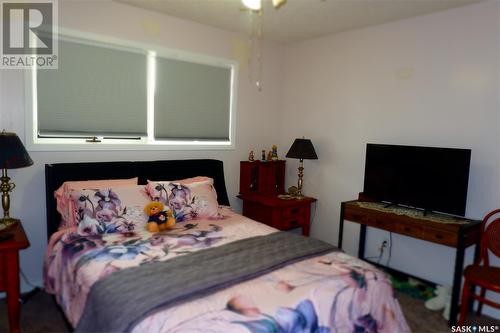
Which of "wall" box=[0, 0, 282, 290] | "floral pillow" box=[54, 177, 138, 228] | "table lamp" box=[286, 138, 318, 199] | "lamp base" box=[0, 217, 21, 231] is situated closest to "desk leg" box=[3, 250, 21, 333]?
"lamp base" box=[0, 217, 21, 231]

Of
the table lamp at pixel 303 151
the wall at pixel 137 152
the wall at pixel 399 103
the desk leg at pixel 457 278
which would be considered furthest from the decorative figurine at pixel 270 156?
the desk leg at pixel 457 278

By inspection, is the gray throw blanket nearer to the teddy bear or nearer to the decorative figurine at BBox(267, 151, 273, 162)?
the teddy bear

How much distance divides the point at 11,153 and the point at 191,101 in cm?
178

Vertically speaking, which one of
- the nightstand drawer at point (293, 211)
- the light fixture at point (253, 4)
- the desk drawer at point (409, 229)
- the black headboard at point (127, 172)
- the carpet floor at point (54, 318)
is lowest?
the carpet floor at point (54, 318)

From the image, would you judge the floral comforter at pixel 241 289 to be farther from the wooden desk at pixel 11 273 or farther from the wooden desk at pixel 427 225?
the wooden desk at pixel 427 225

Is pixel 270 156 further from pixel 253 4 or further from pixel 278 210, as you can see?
pixel 253 4

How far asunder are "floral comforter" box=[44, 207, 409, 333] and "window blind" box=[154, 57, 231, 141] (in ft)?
4.06

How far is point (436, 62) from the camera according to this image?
3.07 metres

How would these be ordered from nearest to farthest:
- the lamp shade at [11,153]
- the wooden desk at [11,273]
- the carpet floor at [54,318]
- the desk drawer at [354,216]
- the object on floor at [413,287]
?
the wooden desk at [11,273] < the lamp shade at [11,153] < the carpet floor at [54,318] < the object on floor at [413,287] < the desk drawer at [354,216]

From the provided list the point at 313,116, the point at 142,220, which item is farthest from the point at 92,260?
the point at 313,116

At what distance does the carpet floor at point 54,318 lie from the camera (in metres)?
2.42

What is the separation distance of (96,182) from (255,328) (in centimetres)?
195

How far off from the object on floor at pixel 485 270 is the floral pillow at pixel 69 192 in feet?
8.94

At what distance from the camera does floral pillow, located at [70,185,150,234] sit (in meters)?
2.47
